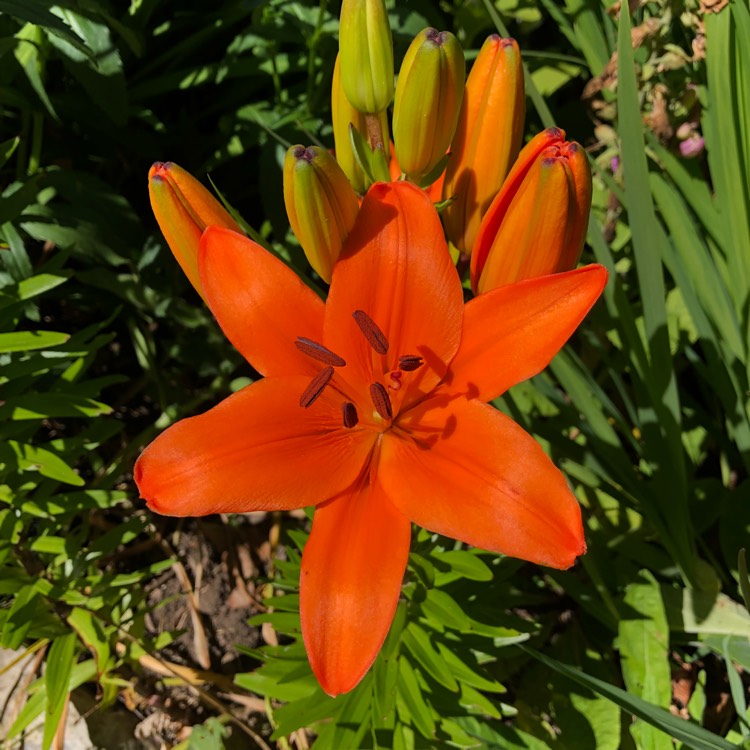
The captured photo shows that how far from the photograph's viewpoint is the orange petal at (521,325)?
0.86 meters

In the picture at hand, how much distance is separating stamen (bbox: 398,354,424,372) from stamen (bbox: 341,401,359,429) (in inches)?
3.3

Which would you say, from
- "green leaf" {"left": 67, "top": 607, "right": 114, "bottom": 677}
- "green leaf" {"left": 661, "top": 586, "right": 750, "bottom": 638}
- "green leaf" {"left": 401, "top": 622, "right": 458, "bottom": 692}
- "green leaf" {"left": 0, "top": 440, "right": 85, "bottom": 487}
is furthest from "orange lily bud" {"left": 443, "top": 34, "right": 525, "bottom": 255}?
"green leaf" {"left": 67, "top": 607, "right": 114, "bottom": 677}

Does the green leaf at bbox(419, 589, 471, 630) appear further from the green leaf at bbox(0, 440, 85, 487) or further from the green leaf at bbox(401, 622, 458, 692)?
the green leaf at bbox(0, 440, 85, 487)

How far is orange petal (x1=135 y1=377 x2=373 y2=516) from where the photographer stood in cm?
86

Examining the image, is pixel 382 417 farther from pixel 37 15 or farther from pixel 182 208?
pixel 37 15

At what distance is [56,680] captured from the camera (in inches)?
52.7

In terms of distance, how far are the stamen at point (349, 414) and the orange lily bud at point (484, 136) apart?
298 millimetres

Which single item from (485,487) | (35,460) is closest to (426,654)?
(485,487)

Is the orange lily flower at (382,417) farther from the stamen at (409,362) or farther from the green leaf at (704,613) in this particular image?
the green leaf at (704,613)

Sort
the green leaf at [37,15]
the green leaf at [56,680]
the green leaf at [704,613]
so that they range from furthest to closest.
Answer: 1. the green leaf at [704,613]
2. the green leaf at [56,680]
3. the green leaf at [37,15]

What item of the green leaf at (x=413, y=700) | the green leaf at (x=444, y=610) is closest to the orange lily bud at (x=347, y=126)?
the green leaf at (x=444, y=610)

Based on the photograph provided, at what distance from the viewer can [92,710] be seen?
1624 mm

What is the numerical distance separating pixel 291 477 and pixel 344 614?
0.58 ft

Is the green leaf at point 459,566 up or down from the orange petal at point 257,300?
down
